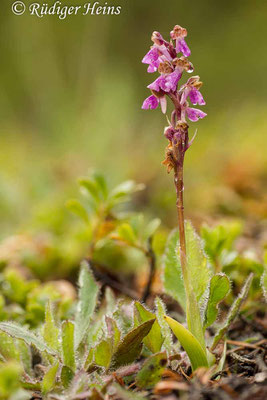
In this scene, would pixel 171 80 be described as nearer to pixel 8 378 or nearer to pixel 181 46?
pixel 181 46

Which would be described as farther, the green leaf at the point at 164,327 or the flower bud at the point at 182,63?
the green leaf at the point at 164,327

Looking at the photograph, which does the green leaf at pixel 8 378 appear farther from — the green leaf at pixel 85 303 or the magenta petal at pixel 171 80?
the magenta petal at pixel 171 80

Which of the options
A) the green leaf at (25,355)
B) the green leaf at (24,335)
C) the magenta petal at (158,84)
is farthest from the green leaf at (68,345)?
the magenta petal at (158,84)

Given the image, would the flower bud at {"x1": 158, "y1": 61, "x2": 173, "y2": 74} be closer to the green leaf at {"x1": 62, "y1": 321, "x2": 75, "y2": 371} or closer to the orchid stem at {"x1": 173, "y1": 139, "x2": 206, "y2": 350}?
the orchid stem at {"x1": 173, "y1": 139, "x2": 206, "y2": 350}

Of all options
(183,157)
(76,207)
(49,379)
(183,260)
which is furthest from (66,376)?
(76,207)

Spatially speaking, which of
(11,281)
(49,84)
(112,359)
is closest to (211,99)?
(49,84)

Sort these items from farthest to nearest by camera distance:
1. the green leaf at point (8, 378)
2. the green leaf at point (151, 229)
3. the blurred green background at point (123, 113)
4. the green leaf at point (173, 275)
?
the blurred green background at point (123, 113) < the green leaf at point (151, 229) < the green leaf at point (173, 275) < the green leaf at point (8, 378)

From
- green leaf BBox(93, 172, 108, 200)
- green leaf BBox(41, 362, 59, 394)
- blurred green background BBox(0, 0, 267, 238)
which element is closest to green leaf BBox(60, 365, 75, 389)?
green leaf BBox(41, 362, 59, 394)

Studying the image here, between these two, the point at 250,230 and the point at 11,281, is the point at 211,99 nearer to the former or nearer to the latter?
the point at 250,230
